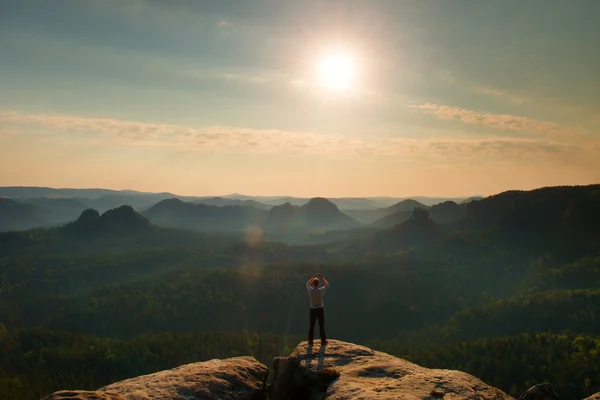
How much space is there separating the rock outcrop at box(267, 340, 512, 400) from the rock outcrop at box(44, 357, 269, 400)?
6.36ft

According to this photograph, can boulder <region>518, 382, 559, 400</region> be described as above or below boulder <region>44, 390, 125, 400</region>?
below

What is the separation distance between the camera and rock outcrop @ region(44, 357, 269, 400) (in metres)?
24.7

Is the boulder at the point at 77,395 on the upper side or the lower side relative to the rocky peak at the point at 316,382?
upper

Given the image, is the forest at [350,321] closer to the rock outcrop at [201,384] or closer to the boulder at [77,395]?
the rock outcrop at [201,384]

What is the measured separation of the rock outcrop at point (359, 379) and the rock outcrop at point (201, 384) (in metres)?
1.94

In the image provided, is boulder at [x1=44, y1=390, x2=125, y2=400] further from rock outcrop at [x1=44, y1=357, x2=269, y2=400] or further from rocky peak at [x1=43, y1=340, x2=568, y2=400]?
rock outcrop at [x1=44, y1=357, x2=269, y2=400]

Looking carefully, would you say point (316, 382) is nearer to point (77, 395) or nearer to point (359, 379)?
point (359, 379)

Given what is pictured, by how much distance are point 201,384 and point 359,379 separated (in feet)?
33.3

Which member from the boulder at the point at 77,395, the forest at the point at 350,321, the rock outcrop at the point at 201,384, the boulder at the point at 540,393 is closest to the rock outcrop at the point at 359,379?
the boulder at the point at 540,393

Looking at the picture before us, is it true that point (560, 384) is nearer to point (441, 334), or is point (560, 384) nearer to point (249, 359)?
point (441, 334)

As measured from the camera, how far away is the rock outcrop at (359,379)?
73.0 ft

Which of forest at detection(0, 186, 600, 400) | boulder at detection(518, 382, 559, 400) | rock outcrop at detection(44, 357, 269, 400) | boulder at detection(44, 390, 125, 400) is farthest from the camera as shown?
forest at detection(0, 186, 600, 400)

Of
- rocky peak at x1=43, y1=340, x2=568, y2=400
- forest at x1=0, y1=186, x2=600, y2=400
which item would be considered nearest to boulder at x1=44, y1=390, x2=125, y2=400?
rocky peak at x1=43, y1=340, x2=568, y2=400

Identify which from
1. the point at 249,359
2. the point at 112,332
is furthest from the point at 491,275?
the point at 249,359
